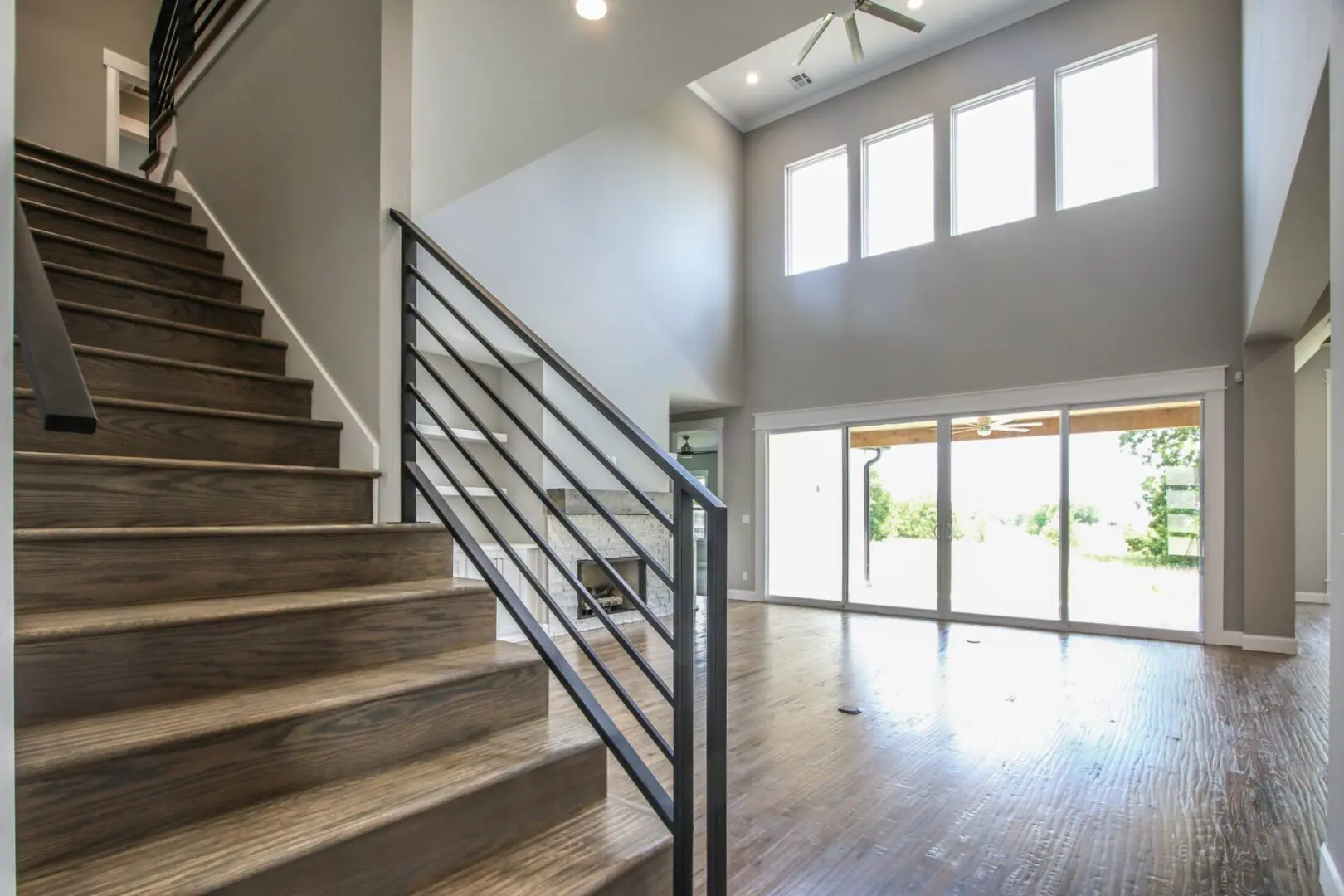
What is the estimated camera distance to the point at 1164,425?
6195mm

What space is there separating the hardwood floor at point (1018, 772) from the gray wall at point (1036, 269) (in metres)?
2.42

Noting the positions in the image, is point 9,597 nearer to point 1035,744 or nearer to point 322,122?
point 322,122

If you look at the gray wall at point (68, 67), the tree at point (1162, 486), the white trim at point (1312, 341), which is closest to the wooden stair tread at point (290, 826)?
the tree at point (1162, 486)

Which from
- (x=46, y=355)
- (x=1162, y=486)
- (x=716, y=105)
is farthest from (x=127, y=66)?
(x=1162, y=486)

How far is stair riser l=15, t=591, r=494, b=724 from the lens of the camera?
4.17 feet

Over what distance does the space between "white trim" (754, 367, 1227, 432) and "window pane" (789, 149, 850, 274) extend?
1.83 meters

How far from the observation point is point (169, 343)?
102 inches

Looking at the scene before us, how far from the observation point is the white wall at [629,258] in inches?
231

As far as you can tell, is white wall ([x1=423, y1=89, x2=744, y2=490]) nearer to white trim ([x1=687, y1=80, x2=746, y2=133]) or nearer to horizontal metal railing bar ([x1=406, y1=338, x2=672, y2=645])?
white trim ([x1=687, y1=80, x2=746, y2=133])

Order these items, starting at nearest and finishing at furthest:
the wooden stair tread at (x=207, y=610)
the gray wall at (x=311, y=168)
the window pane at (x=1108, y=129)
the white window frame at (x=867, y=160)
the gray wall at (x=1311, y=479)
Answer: the wooden stair tread at (x=207, y=610) < the gray wall at (x=311, y=168) < the window pane at (x=1108, y=129) < the white window frame at (x=867, y=160) < the gray wall at (x=1311, y=479)

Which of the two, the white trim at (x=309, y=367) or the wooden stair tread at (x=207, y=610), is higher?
the white trim at (x=309, y=367)

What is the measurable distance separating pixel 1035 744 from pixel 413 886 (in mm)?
3131

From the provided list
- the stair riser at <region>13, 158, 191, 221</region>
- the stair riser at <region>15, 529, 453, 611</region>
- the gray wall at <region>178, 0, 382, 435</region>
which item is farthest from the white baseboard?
the stair riser at <region>13, 158, 191, 221</region>

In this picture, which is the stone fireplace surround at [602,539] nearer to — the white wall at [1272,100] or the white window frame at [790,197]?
the white window frame at [790,197]
